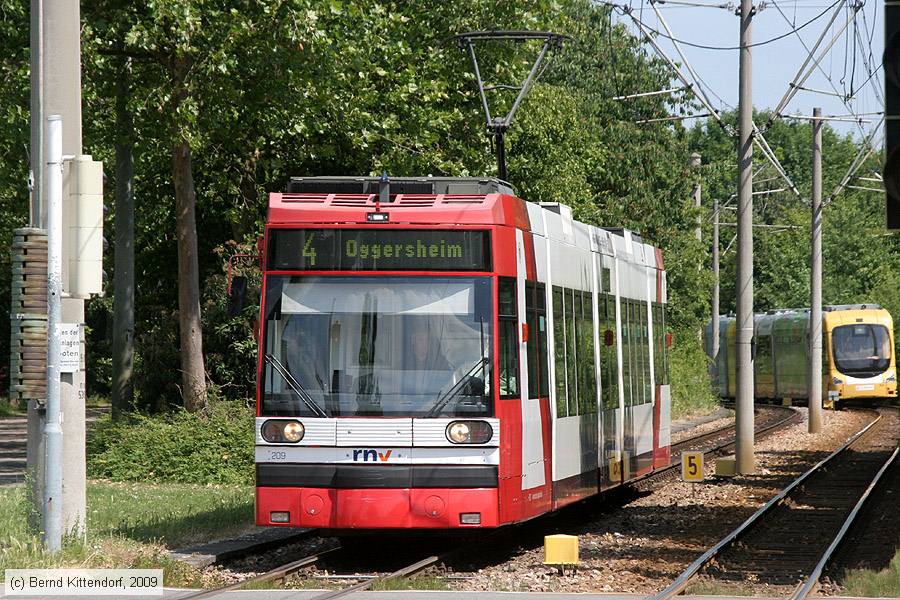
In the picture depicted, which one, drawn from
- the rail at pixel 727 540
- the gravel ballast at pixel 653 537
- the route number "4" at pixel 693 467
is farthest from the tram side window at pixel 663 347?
the rail at pixel 727 540

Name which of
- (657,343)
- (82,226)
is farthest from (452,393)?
(657,343)

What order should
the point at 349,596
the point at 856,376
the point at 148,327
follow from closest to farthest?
the point at 349,596
the point at 148,327
the point at 856,376

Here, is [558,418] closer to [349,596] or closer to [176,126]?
[349,596]

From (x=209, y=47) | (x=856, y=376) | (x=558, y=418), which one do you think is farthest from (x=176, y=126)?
(x=856, y=376)

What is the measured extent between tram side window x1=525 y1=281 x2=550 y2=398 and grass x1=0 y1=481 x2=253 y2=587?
3507 mm

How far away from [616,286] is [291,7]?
659 cm

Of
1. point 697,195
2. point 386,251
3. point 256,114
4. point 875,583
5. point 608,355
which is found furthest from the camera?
point 697,195

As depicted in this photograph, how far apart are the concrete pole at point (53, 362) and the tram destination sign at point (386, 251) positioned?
1808 mm

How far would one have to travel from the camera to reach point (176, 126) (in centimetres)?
2331

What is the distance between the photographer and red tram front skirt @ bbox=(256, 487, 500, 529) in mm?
13359

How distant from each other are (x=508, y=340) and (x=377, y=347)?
1.16 meters

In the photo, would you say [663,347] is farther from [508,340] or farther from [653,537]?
[508,340]

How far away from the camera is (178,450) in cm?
2400

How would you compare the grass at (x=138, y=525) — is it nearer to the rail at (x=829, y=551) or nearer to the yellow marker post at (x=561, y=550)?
the yellow marker post at (x=561, y=550)
